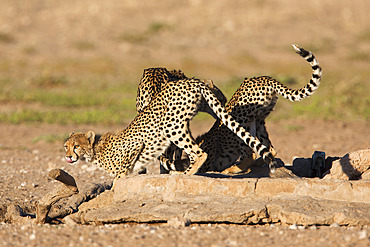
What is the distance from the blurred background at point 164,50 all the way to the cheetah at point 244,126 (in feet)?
17.2

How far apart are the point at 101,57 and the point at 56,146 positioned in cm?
991

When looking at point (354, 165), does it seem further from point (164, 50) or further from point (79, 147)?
point (164, 50)

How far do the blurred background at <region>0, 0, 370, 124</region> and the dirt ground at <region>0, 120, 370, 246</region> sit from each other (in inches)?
39.5

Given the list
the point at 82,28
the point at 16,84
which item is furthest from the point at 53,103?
the point at 82,28

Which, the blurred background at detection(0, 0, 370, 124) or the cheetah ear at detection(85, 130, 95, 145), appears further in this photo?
the blurred background at detection(0, 0, 370, 124)

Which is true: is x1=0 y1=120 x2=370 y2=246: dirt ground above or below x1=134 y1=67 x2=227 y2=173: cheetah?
below

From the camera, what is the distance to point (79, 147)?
742 cm

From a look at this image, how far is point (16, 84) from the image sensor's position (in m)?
17.3

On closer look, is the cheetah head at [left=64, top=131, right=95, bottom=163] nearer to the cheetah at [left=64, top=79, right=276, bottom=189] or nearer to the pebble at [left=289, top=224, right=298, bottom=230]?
the cheetah at [left=64, top=79, right=276, bottom=189]

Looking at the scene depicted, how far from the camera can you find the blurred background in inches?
583

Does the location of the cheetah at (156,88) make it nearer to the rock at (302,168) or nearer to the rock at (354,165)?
the rock at (302,168)

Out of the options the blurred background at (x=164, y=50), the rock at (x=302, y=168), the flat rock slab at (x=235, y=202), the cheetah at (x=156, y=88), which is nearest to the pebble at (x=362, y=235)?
the flat rock slab at (x=235, y=202)

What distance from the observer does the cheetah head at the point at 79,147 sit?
7.42 m

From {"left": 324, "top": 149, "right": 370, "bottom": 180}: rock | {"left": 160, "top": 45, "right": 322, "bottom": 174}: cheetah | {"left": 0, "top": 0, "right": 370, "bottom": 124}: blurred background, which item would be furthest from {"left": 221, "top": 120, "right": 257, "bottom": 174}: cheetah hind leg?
{"left": 0, "top": 0, "right": 370, "bottom": 124}: blurred background
